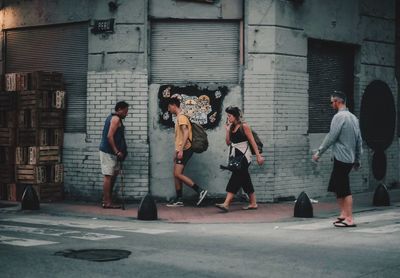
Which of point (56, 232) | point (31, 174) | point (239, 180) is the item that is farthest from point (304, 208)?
point (31, 174)

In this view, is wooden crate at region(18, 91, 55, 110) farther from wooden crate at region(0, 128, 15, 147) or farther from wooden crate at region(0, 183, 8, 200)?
wooden crate at region(0, 183, 8, 200)

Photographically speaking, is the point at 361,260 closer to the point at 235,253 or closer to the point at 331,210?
the point at 235,253

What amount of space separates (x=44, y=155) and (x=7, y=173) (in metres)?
1.06

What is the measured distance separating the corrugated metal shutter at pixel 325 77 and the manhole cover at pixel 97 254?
7.91 metres

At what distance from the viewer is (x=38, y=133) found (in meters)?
13.8

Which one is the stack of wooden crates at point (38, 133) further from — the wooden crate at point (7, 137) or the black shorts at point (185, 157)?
the black shorts at point (185, 157)

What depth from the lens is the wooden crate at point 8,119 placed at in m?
14.1

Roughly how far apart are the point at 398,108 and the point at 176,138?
7.38 m

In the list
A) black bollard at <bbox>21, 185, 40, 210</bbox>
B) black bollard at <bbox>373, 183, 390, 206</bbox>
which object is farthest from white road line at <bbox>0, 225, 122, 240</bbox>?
black bollard at <bbox>373, 183, 390, 206</bbox>

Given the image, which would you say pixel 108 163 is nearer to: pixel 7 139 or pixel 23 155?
pixel 23 155

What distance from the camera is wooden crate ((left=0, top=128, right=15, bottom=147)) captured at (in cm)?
1408

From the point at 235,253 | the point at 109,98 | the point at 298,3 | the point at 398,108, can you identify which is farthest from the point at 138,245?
the point at 398,108

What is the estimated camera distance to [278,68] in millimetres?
13422

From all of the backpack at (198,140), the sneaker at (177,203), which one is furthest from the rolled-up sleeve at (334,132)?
the sneaker at (177,203)
